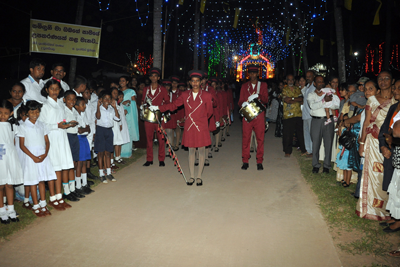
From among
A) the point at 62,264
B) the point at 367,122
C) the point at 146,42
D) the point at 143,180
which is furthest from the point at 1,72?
the point at 367,122

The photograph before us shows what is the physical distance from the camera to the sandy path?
385cm

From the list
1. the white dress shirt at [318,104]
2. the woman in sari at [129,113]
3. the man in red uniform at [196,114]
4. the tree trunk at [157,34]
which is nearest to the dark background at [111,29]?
the tree trunk at [157,34]

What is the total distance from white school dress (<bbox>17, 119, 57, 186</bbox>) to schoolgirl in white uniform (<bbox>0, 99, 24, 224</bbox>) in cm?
11

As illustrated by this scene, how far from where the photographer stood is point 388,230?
4.60 metres

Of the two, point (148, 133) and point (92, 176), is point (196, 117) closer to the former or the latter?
point (148, 133)

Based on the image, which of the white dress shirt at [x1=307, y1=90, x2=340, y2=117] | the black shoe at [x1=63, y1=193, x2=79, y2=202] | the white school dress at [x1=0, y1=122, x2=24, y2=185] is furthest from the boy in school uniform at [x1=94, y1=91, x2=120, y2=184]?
the white dress shirt at [x1=307, y1=90, x2=340, y2=117]

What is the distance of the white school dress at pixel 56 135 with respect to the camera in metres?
5.39

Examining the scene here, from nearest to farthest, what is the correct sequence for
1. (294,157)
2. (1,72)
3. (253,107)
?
(253,107)
(294,157)
(1,72)

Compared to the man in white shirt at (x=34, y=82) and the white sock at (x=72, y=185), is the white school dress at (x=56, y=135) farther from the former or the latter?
the man in white shirt at (x=34, y=82)

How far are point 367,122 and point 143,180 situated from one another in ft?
14.8

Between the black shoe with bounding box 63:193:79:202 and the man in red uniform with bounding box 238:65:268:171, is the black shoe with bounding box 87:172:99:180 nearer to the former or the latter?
the black shoe with bounding box 63:193:79:202

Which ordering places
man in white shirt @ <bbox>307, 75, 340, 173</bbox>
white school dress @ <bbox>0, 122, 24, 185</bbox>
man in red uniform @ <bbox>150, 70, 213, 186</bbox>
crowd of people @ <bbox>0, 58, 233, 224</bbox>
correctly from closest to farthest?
white school dress @ <bbox>0, 122, 24, 185</bbox> < crowd of people @ <bbox>0, 58, 233, 224</bbox> < man in red uniform @ <bbox>150, 70, 213, 186</bbox> < man in white shirt @ <bbox>307, 75, 340, 173</bbox>

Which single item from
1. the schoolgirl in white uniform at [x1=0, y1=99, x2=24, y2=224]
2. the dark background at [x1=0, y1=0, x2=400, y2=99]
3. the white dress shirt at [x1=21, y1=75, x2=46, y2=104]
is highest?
the dark background at [x1=0, y1=0, x2=400, y2=99]

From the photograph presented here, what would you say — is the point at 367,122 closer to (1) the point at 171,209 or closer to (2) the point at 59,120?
(1) the point at 171,209
